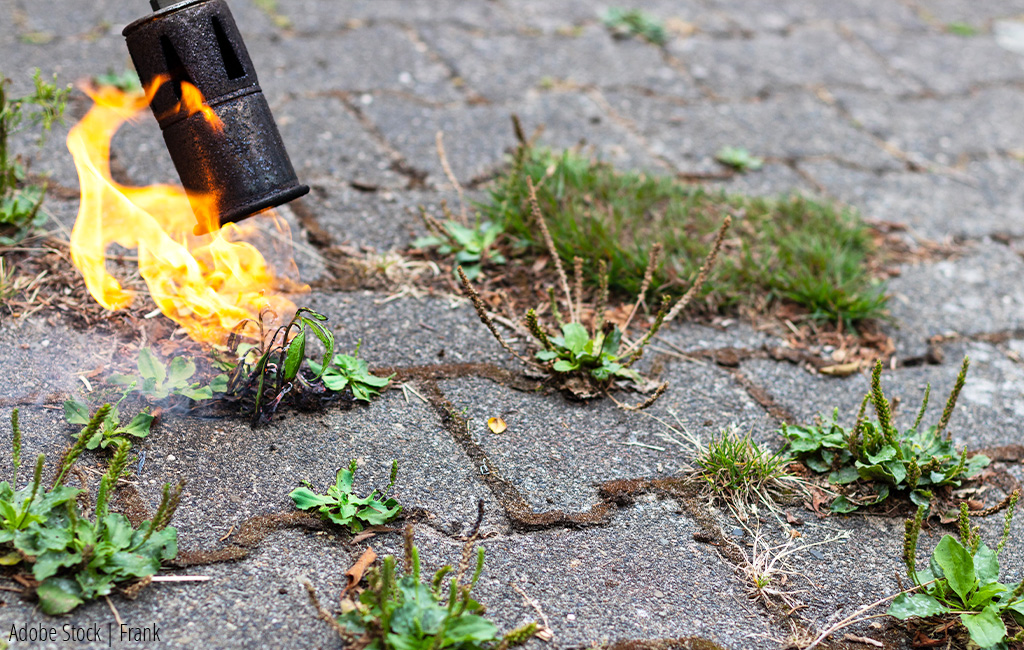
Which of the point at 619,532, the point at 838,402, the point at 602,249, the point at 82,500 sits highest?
the point at 82,500

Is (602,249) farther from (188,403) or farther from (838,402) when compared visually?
(188,403)

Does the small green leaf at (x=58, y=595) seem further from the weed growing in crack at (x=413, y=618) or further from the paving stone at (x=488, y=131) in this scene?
the paving stone at (x=488, y=131)

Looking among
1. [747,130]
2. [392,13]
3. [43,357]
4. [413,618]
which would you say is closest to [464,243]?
[43,357]

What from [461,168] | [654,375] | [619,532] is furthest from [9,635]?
[461,168]

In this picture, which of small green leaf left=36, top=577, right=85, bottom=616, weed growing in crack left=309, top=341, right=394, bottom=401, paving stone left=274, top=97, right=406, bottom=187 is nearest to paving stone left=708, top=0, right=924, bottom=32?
paving stone left=274, top=97, right=406, bottom=187

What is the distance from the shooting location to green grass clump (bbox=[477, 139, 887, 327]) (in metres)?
2.25

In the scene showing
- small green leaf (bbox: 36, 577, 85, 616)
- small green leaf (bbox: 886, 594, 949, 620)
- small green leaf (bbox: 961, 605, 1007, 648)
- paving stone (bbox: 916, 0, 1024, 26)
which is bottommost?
small green leaf (bbox: 961, 605, 1007, 648)

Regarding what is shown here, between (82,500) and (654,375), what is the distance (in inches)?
45.9

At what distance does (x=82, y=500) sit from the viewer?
140 centimetres

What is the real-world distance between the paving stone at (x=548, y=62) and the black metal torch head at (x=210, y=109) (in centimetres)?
153

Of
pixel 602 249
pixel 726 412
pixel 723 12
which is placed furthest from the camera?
pixel 723 12

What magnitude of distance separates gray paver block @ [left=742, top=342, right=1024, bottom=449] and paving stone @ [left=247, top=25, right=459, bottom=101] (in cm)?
162

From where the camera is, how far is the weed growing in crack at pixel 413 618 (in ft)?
3.93

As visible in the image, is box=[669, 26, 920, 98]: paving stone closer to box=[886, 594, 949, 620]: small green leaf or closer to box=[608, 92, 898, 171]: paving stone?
box=[608, 92, 898, 171]: paving stone
